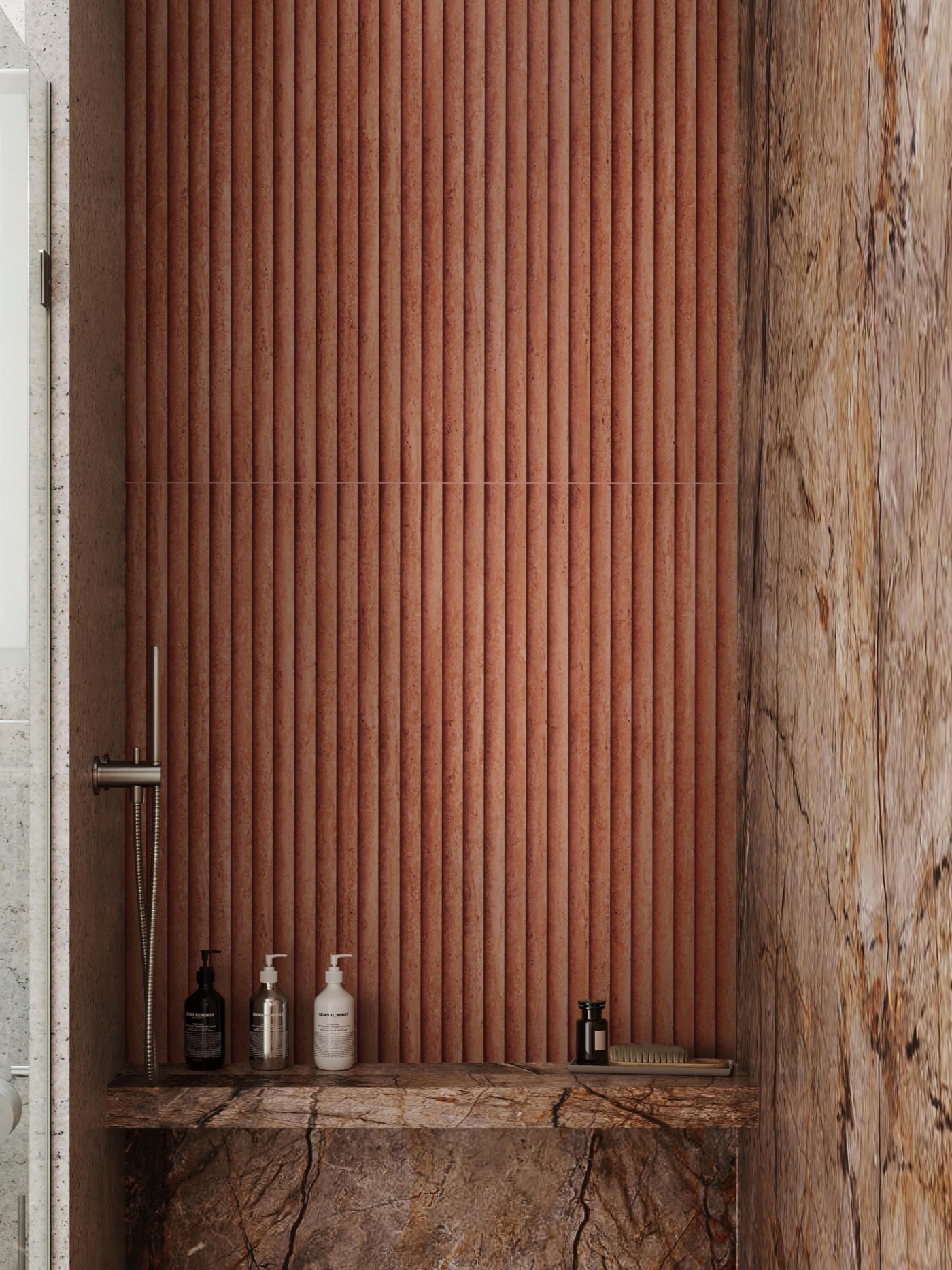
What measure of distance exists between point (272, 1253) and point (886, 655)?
4.37ft

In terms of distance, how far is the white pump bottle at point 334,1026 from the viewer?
191 centimetres

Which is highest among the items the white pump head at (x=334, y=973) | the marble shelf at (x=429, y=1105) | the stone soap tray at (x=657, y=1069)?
the white pump head at (x=334, y=973)

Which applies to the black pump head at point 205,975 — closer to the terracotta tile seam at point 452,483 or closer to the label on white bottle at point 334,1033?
the label on white bottle at point 334,1033

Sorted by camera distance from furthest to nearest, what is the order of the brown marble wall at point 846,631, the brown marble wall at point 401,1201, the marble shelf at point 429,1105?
the brown marble wall at point 401,1201
the marble shelf at point 429,1105
the brown marble wall at point 846,631

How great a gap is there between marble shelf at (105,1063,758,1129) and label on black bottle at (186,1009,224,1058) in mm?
59

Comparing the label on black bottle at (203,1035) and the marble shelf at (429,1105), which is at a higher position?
the label on black bottle at (203,1035)

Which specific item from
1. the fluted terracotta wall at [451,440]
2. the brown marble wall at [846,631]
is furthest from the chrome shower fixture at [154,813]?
the brown marble wall at [846,631]

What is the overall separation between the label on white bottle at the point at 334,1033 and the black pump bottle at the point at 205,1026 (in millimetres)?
147

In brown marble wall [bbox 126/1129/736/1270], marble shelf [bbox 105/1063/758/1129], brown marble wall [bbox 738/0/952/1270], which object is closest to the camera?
brown marble wall [bbox 738/0/952/1270]

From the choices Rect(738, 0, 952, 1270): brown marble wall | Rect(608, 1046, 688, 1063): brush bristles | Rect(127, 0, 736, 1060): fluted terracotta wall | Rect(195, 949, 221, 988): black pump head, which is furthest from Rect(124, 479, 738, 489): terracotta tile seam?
Rect(608, 1046, 688, 1063): brush bristles

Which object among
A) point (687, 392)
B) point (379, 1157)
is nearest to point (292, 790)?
point (379, 1157)

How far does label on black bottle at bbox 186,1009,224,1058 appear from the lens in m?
1.91

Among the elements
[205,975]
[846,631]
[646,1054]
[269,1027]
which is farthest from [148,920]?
[846,631]

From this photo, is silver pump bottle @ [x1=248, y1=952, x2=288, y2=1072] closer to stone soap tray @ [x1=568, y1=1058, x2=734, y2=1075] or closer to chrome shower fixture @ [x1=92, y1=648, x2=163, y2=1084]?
chrome shower fixture @ [x1=92, y1=648, x2=163, y2=1084]
